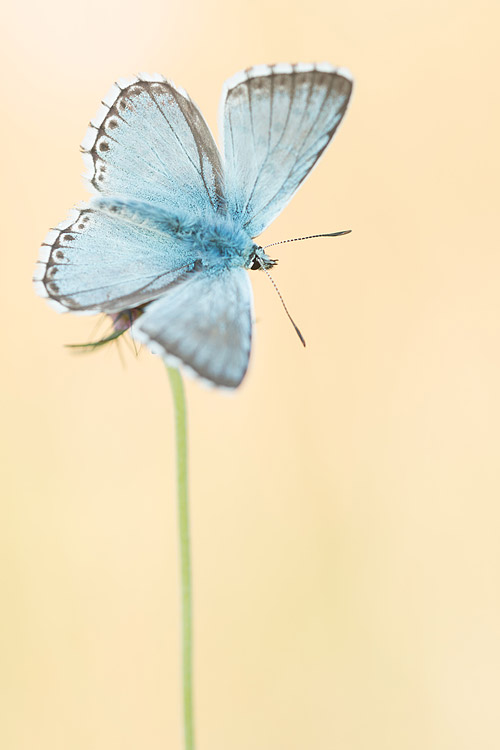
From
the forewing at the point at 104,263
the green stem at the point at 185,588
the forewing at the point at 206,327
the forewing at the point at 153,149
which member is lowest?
the green stem at the point at 185,588

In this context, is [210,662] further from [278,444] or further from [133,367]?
[133,367]

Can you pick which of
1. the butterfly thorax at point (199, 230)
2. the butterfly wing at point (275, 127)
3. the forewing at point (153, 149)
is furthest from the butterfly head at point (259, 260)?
the forewing at point (153, 149)

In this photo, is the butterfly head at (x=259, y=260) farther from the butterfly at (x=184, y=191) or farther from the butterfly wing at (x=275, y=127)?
the butterfly wing at (x=275, y=127)

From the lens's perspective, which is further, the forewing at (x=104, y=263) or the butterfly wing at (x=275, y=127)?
the butterfly wing at (x=275, y=127)

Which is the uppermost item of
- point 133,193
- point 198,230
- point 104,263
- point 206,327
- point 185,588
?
point 133,193

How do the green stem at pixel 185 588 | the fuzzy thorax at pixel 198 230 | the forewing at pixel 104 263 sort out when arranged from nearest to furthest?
the green stem at pixel 185 588 < the forewing at pixel 104 263 < the fuzzy thorax at pixel 198 230

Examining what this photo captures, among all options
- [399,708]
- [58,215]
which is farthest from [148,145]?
[399,708]

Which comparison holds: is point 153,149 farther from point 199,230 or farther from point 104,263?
point 104,263

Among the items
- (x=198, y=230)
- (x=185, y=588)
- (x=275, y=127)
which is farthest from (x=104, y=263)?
(x=185, y=588)
